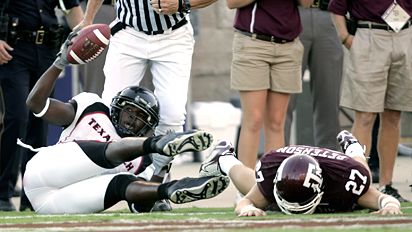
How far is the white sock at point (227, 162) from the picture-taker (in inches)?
322

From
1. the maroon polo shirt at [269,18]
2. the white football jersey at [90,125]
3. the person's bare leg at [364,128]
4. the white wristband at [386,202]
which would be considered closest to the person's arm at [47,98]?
the white football jersey at [90,125]

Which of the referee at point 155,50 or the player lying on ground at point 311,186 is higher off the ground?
the referee at point 155,50

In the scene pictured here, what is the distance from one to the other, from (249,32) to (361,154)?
1377 mm

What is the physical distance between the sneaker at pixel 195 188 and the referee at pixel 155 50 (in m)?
1.09

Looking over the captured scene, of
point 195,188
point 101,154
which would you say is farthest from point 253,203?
point 101,154

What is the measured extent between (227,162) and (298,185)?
1.24 metres

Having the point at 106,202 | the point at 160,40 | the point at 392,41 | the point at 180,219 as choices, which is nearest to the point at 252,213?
the point at 180,219

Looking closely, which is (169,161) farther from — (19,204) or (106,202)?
(19,204)

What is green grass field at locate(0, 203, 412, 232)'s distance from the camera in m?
6.56

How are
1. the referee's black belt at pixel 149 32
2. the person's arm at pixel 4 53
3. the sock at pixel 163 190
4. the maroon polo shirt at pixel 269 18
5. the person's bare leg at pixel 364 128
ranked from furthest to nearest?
the person's bare leg at pixel 364 128 → the person's arm at pixel 4 53 → the maroon polo shirt at pixel 269 18 → the referee's black belt at pixel 149 32 → the sock at pixel 163 190

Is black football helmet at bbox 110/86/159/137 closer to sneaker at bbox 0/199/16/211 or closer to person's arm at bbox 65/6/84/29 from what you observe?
sneaker at bbox 0/199/16/211

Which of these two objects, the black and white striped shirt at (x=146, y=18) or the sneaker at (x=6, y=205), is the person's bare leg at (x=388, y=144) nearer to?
the black and white striped shirt at (x=146, y=18)

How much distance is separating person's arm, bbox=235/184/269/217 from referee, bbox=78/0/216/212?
111cm

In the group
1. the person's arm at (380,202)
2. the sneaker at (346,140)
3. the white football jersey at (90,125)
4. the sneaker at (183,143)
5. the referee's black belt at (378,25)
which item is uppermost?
the sneaker at (183,143)
